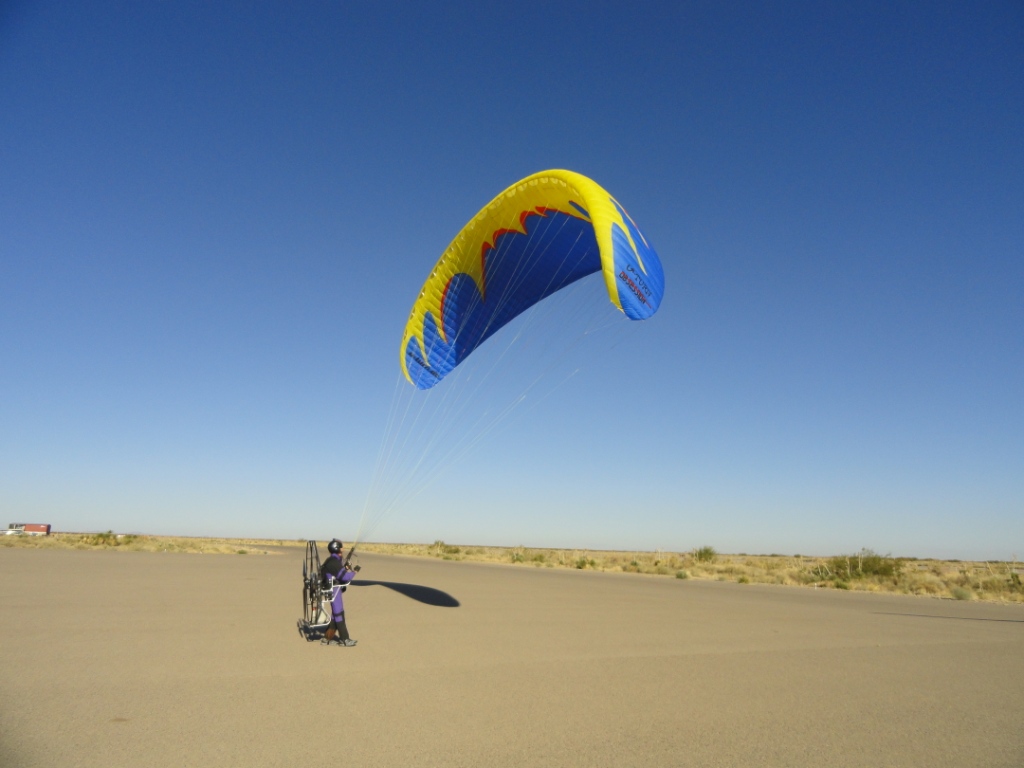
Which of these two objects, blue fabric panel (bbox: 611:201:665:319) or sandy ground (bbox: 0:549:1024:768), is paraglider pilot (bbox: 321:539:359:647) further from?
blue fabric panel (bbox: 611:201:665:319)

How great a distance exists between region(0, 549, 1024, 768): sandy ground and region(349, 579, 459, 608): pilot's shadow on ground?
1674 millimetres

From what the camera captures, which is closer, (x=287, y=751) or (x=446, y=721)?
(x=287, y=751)

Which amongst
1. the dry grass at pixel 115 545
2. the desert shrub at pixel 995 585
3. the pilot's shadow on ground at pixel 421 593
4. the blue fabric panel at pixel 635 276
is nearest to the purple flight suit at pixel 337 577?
the pilot's shadow on ground at pixel 421 593

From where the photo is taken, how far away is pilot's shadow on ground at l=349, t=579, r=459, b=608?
14.3 metres

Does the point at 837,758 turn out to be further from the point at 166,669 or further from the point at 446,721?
the point at 166,669

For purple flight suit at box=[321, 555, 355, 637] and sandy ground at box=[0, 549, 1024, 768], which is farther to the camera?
purple flight suit at box=[321, 555, 355, 637]

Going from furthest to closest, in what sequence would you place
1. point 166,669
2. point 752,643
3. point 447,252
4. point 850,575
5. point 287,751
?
point 850,575
point 447,252
point 752,643
point 166,669
point 287,751

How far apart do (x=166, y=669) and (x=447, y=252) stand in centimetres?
864

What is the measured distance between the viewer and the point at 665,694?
250 inches

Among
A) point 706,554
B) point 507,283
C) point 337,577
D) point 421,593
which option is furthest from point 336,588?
point 706,554

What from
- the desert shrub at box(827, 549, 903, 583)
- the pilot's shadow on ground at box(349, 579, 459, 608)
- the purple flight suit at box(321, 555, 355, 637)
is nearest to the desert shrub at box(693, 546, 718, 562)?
the desert shrub at box(827, 549, 903, 583)

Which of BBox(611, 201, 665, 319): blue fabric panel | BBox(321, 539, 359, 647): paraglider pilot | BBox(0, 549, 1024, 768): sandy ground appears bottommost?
BBox(0, 549, 1024, 768): sandy ground

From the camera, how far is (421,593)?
54.6 feet

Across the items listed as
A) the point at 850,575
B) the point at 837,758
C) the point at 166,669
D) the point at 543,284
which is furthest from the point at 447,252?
the point at 850,575
